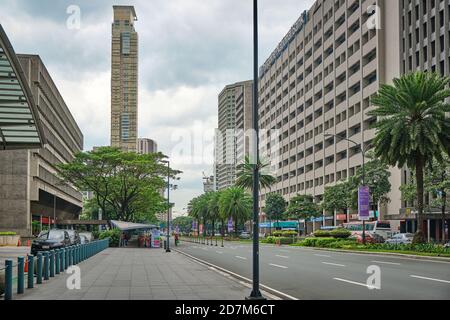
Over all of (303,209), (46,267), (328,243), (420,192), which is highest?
(420,192)

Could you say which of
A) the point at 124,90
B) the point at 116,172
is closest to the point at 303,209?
the point at 116,172

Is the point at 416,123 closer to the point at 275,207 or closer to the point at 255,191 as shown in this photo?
the point at 255,191

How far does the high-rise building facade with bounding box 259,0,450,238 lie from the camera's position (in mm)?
69312

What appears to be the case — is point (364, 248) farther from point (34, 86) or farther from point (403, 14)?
point (34, 86)

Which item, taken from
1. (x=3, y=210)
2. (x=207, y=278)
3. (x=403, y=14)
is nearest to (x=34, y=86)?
(x=3, y=210)

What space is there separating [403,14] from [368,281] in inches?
2471


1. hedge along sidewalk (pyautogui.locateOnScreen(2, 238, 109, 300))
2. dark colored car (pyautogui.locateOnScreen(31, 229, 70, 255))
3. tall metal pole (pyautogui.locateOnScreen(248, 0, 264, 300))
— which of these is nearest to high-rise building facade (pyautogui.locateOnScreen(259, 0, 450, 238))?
dark colored car (pyautogui.locateOnScreen(31, 229, 70, 255))

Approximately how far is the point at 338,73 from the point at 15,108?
7501 cm

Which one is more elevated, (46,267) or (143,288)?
(46,267)

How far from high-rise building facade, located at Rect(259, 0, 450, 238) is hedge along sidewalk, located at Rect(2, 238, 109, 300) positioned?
3476 cm

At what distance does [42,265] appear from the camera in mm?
16812

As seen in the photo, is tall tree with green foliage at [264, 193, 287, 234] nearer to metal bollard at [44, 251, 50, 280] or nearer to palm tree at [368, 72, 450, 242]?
palm tree at [368, 72, 450, 242]

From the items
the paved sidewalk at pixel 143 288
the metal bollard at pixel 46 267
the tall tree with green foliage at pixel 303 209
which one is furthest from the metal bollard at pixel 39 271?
the tall tree with green foliage at pixel 303 209
